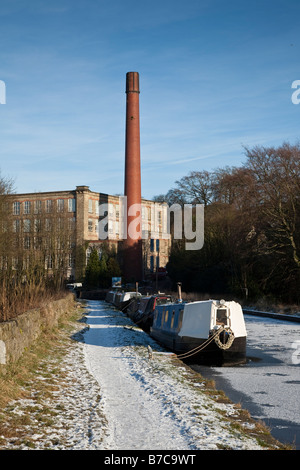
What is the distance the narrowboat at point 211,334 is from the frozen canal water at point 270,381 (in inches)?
25.3

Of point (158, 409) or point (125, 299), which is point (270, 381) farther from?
point (125, 299)

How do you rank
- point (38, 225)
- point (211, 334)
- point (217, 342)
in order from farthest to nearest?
point (38, 225) < point (211, 334) < point (217, 342)

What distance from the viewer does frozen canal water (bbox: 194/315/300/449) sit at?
8.53m

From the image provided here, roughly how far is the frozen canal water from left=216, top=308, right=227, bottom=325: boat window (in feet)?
4.63

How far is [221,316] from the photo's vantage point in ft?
52.6

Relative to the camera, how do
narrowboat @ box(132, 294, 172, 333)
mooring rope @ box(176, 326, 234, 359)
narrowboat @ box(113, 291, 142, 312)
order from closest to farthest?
mooring rope @ box(176, 326, 234, 359) → narrowboat @ box(132, 294, 172, 333) → narrowboat @ box(113, 291, 142, 312)

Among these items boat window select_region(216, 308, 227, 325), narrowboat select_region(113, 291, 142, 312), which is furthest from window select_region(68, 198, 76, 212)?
boat window select_region(216, 308, 227, 325)

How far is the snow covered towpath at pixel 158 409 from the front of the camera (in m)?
6.47

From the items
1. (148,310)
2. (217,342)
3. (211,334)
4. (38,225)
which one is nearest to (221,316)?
(211,334)

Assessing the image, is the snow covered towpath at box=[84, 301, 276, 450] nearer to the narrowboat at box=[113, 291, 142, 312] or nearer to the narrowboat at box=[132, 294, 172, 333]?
the narrowboat at box=[132, 294, 172, 333]

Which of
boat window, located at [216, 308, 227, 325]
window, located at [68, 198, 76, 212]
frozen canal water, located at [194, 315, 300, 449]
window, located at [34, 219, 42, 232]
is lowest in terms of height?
frozen canal water, located at [194, 315, 300, 449]

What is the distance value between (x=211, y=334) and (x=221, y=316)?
84 cm

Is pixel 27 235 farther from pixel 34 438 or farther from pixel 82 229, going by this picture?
pixel 34 438

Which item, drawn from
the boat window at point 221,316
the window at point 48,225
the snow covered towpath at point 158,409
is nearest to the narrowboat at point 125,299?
the window at point 48,225
